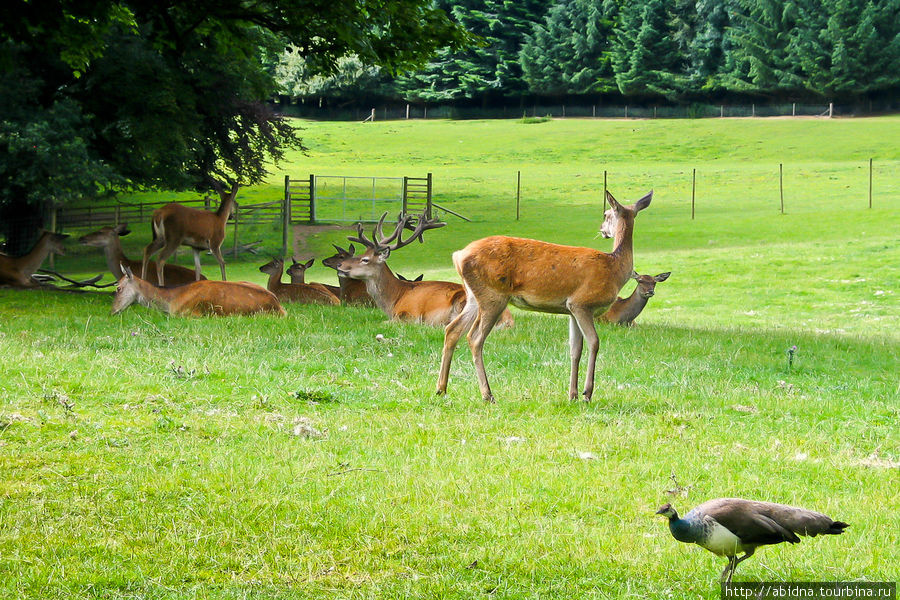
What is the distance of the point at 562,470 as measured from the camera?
643 centimetres

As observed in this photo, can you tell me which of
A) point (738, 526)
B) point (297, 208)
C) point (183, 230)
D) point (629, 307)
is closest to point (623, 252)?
point (738, 526)

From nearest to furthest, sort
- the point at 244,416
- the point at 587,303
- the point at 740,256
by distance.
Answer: the point at 244,416
the point at 587,303
the point at 740,256

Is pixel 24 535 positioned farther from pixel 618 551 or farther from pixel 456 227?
pixel 456 227

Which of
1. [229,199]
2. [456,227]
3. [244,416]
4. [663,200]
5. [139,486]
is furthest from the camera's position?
[663,200]

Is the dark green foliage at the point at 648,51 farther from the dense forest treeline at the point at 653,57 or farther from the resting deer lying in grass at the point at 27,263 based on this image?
the resting deer lying in grass at the point at 27,263

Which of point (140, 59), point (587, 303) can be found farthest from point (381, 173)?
point (587, 303)

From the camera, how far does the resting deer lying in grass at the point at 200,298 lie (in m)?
14.0

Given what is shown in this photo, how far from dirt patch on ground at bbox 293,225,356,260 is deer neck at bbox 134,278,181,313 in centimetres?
1689

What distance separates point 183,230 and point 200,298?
5180 millimetres

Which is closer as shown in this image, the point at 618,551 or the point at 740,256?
the point at 618,551

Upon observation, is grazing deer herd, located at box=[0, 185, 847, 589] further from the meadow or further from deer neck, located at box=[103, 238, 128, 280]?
the meadow

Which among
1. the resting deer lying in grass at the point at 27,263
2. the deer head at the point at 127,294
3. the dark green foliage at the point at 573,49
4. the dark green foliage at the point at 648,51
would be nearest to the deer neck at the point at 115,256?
the resting deer lying in grass at the point at 27,263

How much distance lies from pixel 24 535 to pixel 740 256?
25.9 meters

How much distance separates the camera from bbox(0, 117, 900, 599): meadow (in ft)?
16.0
